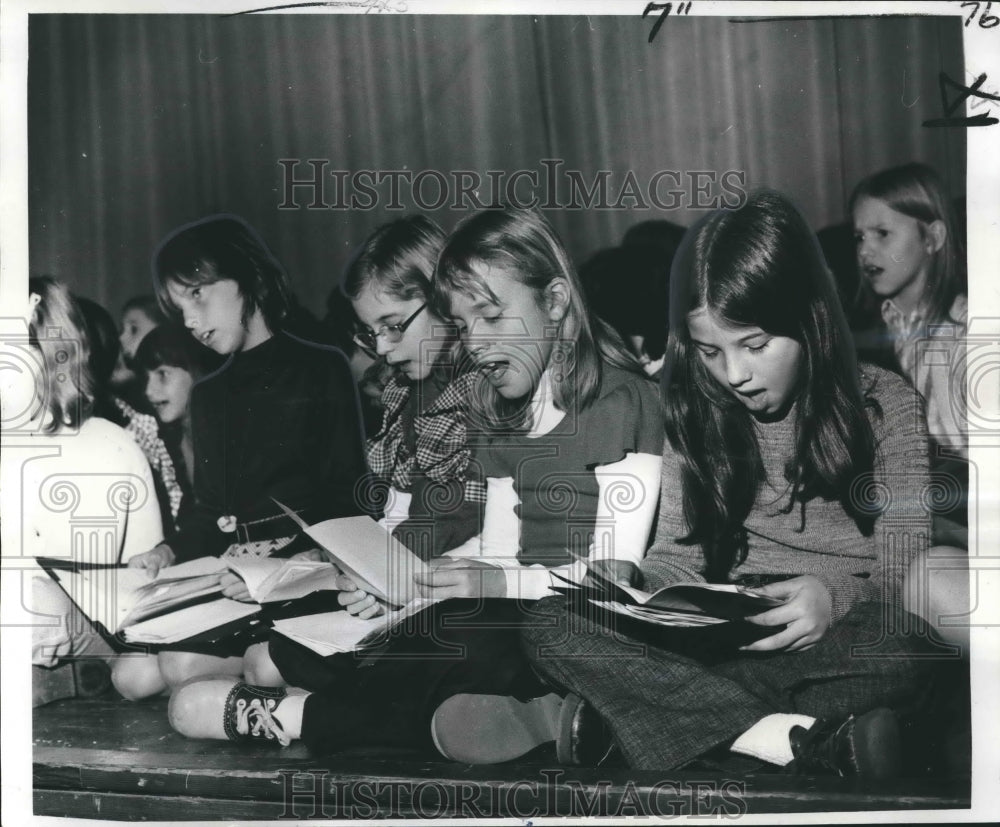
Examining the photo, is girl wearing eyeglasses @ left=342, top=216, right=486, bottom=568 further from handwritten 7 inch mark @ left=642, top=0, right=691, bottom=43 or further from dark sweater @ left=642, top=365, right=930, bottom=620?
handwritten 7 inch mark @ left=642, top=0, right=691, bottom=43

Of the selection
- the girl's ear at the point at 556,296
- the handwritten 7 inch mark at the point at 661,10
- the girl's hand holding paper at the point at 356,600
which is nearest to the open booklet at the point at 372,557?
the girl's hand holding paper at the point at 356,600

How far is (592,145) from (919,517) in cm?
131

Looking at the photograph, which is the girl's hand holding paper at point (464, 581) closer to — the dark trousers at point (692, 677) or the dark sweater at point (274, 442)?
the dark trousers at point (692, 677)

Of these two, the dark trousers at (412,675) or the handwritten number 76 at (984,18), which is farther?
the handwritten number 76 at (984,18)

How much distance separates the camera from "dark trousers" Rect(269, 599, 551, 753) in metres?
2.55

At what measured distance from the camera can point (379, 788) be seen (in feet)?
8.38

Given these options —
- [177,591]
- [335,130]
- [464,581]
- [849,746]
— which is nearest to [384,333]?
[335,130]

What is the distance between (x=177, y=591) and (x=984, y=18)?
2655 mm

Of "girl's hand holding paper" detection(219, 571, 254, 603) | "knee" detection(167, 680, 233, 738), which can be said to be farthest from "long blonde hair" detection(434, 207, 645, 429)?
"knee" detection(167, 680, 233, 738)

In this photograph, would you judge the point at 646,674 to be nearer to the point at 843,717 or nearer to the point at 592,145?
the point at 843,717

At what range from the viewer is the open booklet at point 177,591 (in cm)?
259

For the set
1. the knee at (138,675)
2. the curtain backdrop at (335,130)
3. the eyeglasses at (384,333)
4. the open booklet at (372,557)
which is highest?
the curtain backdrop at (335,130)

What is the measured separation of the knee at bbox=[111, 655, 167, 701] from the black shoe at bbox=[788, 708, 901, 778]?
5.44 ft

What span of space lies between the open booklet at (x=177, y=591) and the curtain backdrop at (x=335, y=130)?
0.70 meters
